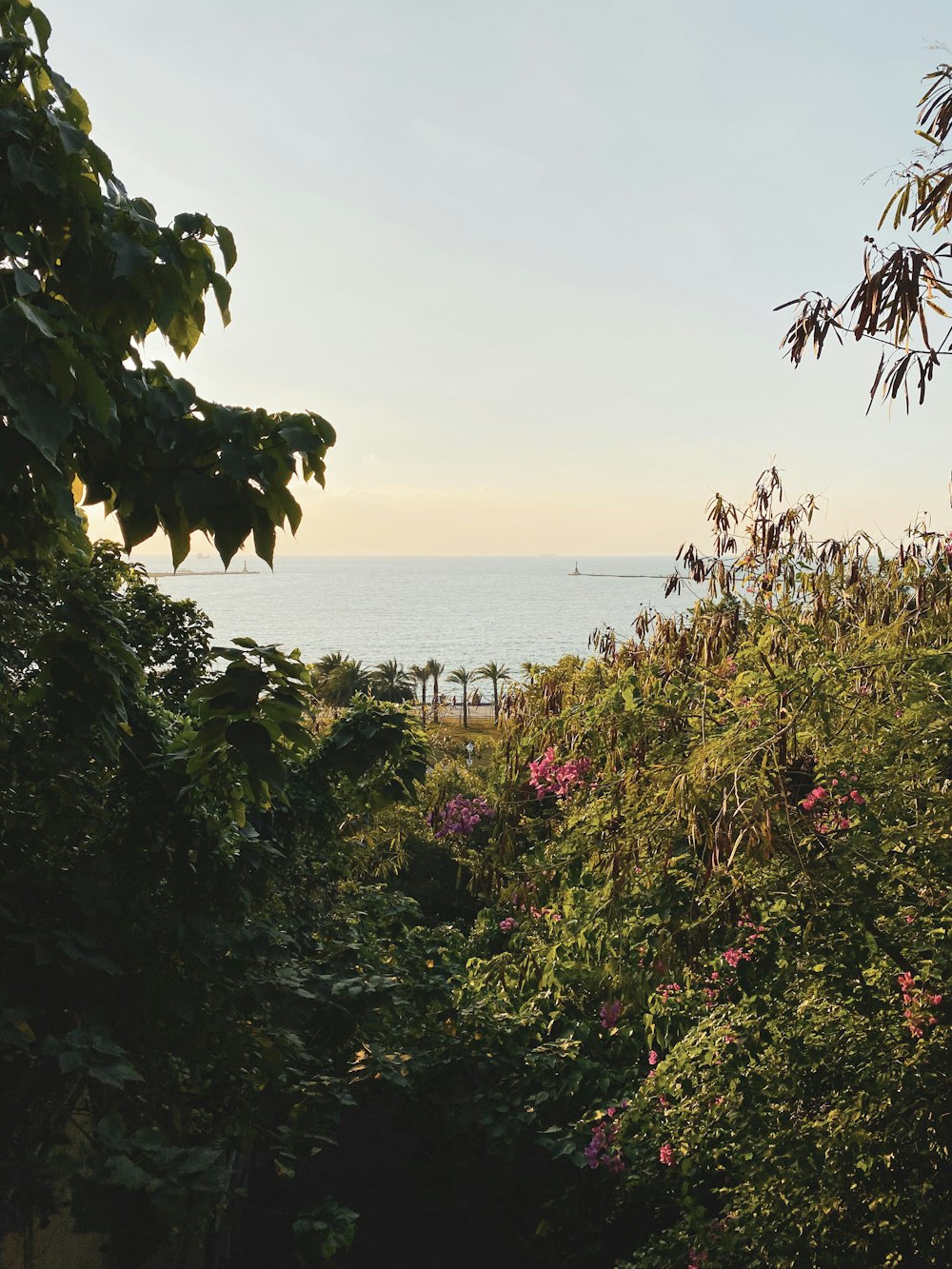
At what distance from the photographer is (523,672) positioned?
10.6m

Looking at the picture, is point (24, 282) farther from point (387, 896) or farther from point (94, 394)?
point (387, 896)

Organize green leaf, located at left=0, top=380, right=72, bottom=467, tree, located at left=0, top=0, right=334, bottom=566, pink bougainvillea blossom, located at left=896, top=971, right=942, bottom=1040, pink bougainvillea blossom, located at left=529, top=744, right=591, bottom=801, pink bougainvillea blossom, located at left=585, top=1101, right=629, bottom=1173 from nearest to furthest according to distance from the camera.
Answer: green leaf, located at left=0, top=380, right=72, bottom=467
tree, located at left=0, top=0, right=334, bottom=566
pink bougainvillea blossom, located at left=896, top=971, right=942, bottom=1040
pink bougainvillea blossom, located at left=585, top=1101, right=629, bottom=1173
pink bougainvillea blossom, located at left=529, top=744, right=591, bottom=801

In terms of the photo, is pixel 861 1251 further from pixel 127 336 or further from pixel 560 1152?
pixel 127 336

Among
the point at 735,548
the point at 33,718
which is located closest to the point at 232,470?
the point at 33,718

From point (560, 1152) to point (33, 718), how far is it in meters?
4.69

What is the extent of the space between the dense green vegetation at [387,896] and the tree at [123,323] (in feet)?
0.04

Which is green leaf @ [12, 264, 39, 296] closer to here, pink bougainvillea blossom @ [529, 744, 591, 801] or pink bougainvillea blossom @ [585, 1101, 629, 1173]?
pink bougainvillea blossom @ [585, 1101, 629, 1173]

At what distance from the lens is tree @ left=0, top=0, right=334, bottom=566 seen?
79.6 inches

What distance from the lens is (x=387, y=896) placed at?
7281 millimetres

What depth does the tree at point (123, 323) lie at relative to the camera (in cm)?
202

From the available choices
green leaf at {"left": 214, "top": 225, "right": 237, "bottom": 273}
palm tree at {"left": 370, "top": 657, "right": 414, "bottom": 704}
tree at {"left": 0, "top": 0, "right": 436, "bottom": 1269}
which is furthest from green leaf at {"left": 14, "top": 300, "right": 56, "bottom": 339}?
palm tree at {"left": 370, "top": 657, "right": 414, "bottom": 704}

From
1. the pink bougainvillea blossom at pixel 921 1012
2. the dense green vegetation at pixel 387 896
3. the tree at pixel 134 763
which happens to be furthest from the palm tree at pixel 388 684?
the pink bougainvillea blossom at pixel 921 1012

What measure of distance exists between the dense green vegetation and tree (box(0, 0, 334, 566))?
0.04 feet

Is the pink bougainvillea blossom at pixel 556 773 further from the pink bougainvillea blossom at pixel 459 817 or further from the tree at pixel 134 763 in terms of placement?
the pink bougainvillea blossom at pixel 459 817
